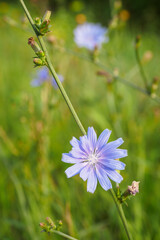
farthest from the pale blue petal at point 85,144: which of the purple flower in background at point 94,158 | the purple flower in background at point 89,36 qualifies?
the purple flower in background at point 89,36

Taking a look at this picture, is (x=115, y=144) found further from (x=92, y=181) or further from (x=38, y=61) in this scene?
(x=38, y=61)

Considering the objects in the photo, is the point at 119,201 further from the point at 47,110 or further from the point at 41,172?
the point at 47,110

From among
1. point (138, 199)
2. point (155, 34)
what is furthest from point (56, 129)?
point (155, 34)

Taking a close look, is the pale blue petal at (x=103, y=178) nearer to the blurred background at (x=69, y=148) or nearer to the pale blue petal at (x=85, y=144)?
the pale blue petal at (x=85, y=144)

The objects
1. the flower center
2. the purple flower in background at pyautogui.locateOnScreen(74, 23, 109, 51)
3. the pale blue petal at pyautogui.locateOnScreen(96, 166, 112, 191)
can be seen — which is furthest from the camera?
the purple flower in background at pyautogui.locateOnScreen(74, 23, 109, 51)

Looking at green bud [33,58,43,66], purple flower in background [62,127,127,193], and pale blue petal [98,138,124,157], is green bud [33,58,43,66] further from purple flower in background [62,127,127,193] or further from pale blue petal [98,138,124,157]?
pale blue petal [98,138,124,157]

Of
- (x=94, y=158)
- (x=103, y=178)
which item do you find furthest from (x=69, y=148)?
(x=103, y=178)

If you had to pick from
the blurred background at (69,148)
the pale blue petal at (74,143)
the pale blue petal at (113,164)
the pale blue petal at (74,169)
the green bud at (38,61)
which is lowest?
the pale blue petal at (113,164)

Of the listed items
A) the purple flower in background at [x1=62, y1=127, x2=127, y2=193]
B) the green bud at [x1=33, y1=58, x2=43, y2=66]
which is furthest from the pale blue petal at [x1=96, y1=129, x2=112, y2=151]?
the green bud at [x1=33, y1=58, x2=43, y2=66]
